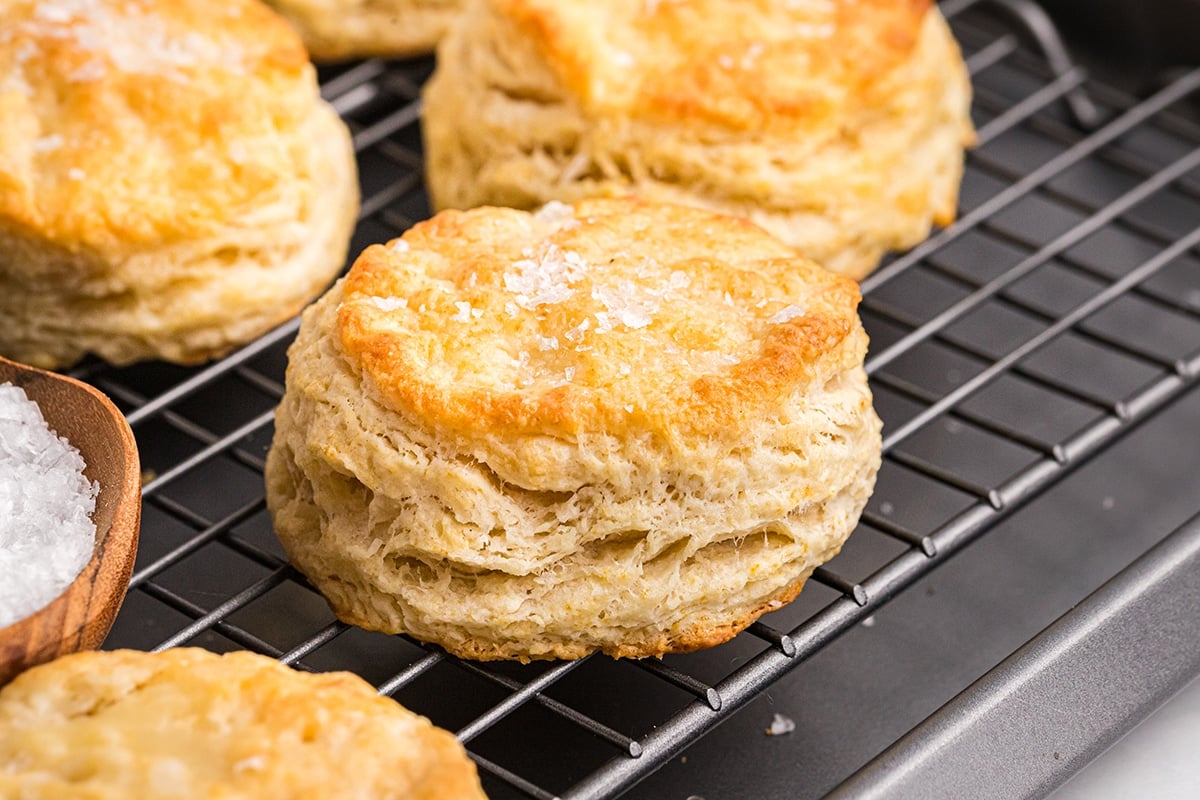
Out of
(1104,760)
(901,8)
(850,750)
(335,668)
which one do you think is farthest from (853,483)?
(901,8)

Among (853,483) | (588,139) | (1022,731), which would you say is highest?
(588,139)

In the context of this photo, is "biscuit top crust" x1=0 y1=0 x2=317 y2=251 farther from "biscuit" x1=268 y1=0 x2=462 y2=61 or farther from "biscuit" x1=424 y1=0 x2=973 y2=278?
"biscuit" x1=268 y1=0 x2=462 y2=61

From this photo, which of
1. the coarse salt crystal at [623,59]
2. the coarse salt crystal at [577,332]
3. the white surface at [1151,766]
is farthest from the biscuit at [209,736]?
the coarse salt crystal at [623,59]

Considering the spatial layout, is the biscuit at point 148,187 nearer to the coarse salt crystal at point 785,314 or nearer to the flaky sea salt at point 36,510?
the flaky sea salt at point 36,510

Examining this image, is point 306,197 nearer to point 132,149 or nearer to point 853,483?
point 132,149

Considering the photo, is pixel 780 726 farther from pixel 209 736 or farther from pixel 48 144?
pixel 48 144
